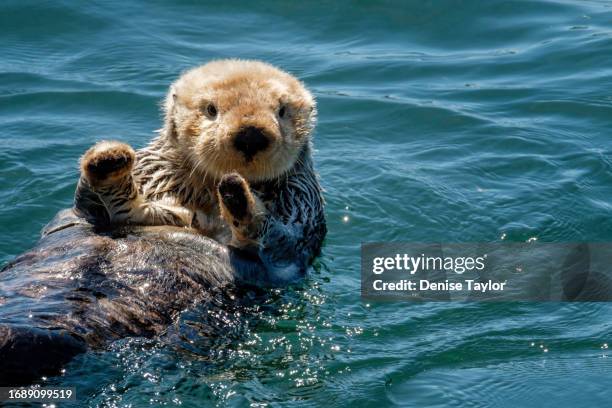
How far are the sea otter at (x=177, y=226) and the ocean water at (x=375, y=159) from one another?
19 cm

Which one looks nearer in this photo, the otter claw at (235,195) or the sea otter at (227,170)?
the otter claw at (235,195)

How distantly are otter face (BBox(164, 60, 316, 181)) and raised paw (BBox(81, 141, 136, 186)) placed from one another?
539 millimetres

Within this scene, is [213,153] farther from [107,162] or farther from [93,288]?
[93,288]

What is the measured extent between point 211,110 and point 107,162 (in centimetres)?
81

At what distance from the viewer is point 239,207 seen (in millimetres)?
5371

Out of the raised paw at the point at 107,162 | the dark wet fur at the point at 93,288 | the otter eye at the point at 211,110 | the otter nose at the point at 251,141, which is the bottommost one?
the dark wet fur at the point at 93,288

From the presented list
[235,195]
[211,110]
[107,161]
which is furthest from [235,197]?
[211,110]

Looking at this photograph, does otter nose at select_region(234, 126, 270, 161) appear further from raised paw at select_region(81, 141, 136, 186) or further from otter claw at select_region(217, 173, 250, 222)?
raised paw at select_region(81, 141, 136, 186)

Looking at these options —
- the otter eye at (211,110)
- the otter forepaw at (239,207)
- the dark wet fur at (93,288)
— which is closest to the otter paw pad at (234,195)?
the otter forepaw at (239,207)

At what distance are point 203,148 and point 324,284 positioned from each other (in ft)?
3.78

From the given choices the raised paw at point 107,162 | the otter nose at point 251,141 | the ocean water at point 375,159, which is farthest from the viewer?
the otter nose at point 251,141

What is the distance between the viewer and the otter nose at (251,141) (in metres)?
5.58

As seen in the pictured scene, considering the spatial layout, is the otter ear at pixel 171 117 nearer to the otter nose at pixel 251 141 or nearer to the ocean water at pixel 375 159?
the otter nose at pixel 251 141

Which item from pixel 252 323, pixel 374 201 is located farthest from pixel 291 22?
pixel 252 323
